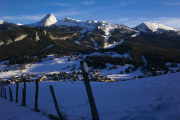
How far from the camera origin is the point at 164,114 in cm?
506

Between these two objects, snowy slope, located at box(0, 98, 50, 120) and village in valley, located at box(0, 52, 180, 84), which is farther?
village in valley, located at box(0, 52, 180, 84)

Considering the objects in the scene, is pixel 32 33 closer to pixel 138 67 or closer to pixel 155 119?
pixel 138 67


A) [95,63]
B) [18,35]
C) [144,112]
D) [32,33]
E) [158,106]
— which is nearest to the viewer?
[144,112]

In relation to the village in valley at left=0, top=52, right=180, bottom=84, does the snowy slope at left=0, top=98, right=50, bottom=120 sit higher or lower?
higher

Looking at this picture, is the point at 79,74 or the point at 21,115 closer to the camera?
the point at 21,115

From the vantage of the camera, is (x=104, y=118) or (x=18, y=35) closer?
(x=104, y=118)

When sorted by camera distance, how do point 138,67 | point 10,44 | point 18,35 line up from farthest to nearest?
point 18,35 → point 10,44 → point 138,67

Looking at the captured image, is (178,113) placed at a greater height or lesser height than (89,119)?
greater

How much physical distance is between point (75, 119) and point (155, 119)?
3278mm

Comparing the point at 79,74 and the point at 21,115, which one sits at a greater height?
the point at 21,115

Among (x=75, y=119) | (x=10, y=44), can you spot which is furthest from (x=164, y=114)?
(x=10, y=44)

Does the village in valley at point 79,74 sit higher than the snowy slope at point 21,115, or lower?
lower

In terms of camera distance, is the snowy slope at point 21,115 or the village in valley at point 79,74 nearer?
the snowy slope at point 21,115

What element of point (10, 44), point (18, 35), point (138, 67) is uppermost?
point (18, 35)
